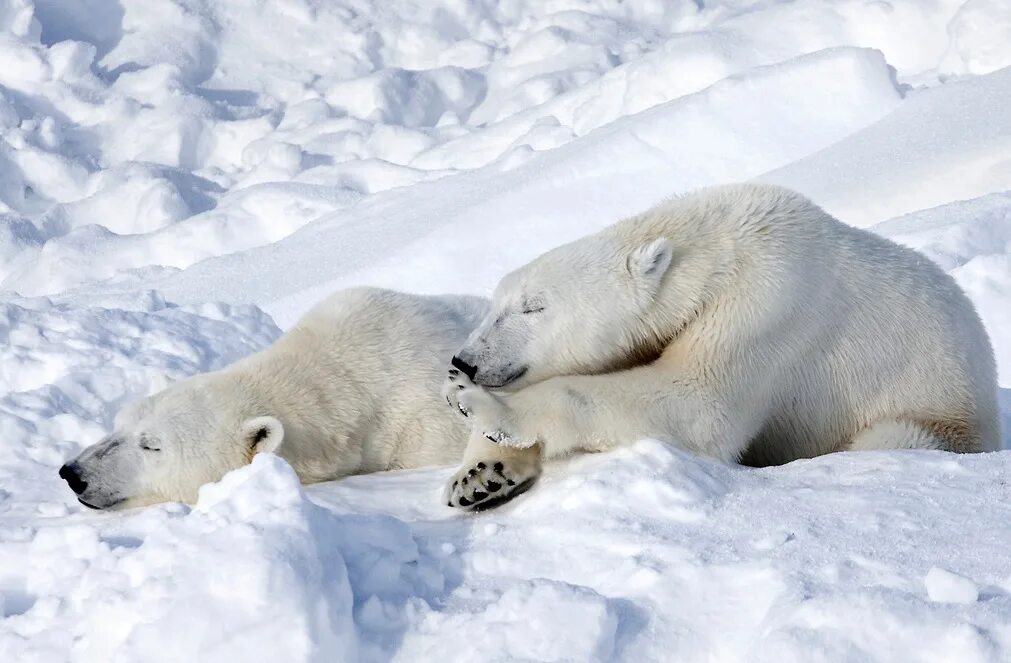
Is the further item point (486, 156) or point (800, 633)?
point (486, 156)

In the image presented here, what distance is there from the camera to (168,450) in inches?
151

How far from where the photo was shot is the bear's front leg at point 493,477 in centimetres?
313

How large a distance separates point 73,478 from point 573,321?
1712 millimetres

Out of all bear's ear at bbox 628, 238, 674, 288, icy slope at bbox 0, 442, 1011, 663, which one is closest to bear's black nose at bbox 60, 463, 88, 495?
icy slope at bbox 0, 442, 1011, 663

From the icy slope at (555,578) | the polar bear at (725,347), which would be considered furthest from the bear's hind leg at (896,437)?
the icy slope at (555,578)

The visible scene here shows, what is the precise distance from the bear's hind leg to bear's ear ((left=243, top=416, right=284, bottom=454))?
1.87m

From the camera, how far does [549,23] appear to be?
1944cm

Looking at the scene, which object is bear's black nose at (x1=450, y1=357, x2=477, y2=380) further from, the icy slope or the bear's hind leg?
the bear's hind leg

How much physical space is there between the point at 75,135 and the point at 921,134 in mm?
11676

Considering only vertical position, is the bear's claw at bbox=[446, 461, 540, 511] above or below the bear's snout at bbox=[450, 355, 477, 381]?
below

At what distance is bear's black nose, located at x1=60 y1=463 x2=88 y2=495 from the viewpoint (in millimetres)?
3703

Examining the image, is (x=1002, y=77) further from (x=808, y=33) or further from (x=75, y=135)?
(x=75, y=135)

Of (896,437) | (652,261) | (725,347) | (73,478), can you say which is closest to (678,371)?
(725,347)

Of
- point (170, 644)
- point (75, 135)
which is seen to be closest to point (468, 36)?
point (75, 135)
